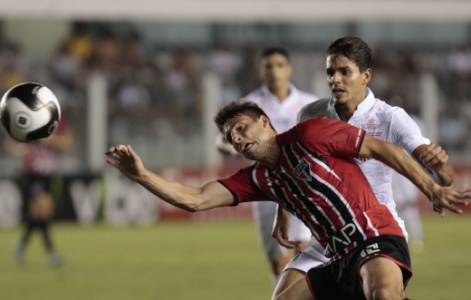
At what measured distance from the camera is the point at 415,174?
4.50 meters

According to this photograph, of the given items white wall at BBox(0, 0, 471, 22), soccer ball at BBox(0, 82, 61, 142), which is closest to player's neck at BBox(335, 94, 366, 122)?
soccer ball at BBox(0, 82, 61, 142)

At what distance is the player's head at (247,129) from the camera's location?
4957 mm

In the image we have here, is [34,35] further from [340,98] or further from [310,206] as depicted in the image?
[310,206]

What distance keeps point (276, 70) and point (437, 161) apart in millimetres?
3518

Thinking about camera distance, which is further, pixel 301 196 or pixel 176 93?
pixel 176 93

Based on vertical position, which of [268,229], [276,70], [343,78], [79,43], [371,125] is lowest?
[268,229]

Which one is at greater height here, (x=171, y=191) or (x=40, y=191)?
(x=40, y=191)

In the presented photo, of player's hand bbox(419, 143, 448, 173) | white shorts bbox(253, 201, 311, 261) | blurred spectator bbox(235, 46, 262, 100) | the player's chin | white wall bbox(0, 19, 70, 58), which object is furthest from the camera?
white wall bbox(0, 19, 70, 58)

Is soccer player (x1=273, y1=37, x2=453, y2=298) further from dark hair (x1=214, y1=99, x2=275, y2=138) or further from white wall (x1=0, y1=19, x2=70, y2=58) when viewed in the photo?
white wall (x1=0, y1=19, x2=70, y2=58)

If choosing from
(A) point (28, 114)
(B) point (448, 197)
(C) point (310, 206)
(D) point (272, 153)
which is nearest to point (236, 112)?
(D) point (272, 153)

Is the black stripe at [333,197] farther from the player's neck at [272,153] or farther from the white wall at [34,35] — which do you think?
the white wall at [34,35]

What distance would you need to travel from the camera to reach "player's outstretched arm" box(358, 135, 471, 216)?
439 centimetres

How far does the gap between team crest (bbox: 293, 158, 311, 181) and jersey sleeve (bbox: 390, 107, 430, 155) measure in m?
0.58

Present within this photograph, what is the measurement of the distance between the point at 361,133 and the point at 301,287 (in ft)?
3.30
